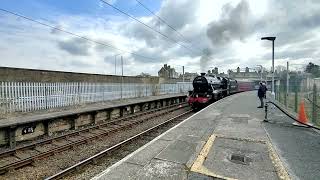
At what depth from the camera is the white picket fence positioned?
47.7 feet

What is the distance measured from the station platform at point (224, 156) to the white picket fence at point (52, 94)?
9628 millimetres

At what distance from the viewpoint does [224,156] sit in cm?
727

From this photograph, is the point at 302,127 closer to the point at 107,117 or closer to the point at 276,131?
the point at 276,131

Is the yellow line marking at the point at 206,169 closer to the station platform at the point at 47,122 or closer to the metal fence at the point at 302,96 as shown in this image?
the metal fence at the point at 302,96

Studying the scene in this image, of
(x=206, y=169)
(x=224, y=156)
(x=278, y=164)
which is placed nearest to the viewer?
(x=206, y=169)

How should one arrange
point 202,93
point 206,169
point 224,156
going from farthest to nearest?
point 202,93
point 224,156
point 206,169

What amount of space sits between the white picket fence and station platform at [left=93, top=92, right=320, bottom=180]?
9628 mm

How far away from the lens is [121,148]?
9.35m

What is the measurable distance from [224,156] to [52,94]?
45.3ft

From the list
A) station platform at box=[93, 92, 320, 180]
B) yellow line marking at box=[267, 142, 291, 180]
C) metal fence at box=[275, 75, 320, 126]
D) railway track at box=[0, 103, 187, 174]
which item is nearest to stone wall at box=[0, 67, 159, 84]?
railway track at box=[0, 103, 187, 174]

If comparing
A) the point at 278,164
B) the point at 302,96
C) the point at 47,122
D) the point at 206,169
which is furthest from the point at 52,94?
the point at 302,96

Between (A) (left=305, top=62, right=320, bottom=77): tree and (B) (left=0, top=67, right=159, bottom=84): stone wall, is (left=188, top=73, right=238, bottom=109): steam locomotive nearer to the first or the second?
(B) (left=0, top=67, right=159, bottom=84): stone wall

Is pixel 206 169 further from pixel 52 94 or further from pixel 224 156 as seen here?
pixel 52 94

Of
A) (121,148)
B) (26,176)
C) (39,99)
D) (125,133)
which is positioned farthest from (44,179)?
(39,99)
